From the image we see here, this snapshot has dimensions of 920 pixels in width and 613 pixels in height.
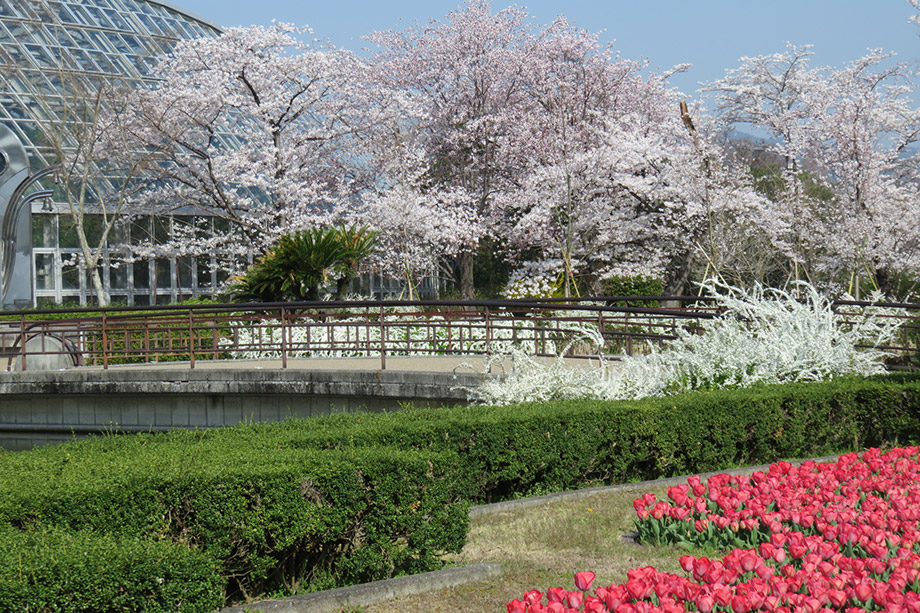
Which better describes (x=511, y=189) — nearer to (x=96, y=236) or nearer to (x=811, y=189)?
(x=811, y=189)

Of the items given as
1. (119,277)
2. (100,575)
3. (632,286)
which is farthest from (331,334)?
(119,277)

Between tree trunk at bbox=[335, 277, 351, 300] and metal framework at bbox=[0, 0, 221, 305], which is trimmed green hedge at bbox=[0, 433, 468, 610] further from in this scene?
metal framework at bbox=[0, 0, 221, 305]

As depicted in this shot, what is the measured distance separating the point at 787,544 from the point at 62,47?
36.3 meters

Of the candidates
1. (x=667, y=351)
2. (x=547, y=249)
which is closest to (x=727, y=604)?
(x=667, y=351)

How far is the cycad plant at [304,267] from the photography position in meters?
18.7

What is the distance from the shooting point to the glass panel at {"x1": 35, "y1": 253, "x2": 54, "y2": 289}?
1246 inches

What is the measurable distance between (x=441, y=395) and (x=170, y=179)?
20967 millimetres

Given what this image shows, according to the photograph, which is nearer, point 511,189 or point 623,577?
point 623,577

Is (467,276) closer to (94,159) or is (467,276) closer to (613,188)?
(613,188)

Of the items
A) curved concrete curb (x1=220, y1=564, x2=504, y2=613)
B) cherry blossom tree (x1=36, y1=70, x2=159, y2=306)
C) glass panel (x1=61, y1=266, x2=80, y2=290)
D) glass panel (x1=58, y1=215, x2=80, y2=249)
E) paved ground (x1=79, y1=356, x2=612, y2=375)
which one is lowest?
curved concrete curb (x1=220, y1=564, x2=504, y2=613)

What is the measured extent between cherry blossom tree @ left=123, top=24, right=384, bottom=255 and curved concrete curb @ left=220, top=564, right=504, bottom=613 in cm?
2255

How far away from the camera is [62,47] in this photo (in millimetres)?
35719

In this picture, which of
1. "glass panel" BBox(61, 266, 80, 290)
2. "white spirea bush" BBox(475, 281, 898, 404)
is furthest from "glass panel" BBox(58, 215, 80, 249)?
"white spirea bush" BBox(475, 281, 898, 404)

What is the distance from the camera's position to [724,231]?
2775 cm
